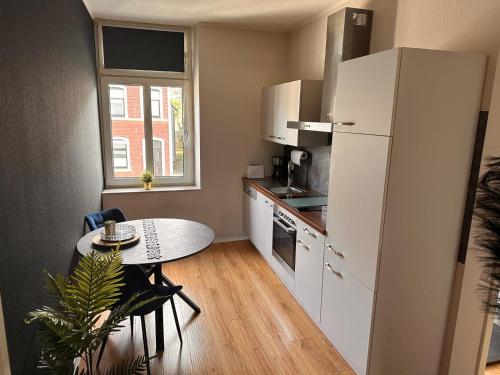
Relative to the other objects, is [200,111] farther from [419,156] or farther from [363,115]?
[419,156]

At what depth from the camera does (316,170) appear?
3893 millimetres

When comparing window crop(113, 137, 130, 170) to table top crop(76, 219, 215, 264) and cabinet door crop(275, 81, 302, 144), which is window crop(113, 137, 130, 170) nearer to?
table top crop(76, 219, 215, 264)

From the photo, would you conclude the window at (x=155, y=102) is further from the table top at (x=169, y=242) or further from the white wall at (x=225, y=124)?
the table top at (x=169, y=242)

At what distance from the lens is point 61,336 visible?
4.17 feet

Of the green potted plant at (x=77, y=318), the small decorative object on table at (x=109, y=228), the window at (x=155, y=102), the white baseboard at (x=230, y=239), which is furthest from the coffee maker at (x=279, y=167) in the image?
the green potted plant at (x=77, y=318)

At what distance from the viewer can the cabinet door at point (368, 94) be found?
1854 mm

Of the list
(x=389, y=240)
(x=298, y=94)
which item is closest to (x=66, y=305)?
(x=389, y=240)

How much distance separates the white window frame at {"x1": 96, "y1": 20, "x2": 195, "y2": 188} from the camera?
4.24 metres

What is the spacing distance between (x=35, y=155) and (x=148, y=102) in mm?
2813

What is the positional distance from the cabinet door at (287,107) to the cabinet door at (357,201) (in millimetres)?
1218

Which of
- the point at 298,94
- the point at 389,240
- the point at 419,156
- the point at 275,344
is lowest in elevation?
the point at 275,344

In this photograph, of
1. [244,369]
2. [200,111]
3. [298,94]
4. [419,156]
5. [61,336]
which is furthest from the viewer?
[200,111]

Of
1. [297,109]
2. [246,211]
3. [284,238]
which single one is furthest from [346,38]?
[246,211]

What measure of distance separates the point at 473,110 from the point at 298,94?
1.81m
